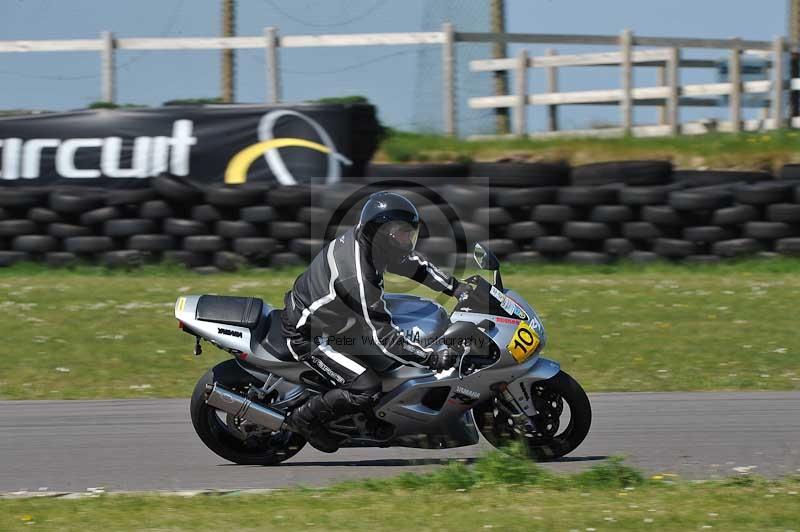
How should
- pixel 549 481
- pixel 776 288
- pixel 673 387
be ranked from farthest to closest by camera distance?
1. pixel 776 288
2. pixel 673 387
3. pixel 549 481

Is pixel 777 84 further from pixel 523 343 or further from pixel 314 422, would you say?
pixel 314 422

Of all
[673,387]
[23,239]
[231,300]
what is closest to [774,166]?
[673,387]

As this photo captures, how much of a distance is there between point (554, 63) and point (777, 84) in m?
3.49

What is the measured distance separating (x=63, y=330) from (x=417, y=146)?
6.71 meters

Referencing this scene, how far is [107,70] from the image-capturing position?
16594 mm

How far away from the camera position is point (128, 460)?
663 centimetres

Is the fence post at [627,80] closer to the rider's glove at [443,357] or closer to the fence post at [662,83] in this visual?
the fence post at [662,83]

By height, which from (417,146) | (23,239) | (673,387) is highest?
(417,146)

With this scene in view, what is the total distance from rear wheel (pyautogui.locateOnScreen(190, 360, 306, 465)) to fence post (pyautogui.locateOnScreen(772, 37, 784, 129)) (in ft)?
44.1

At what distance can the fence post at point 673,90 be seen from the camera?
17641mm

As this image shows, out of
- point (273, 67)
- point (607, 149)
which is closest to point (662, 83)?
point (607, 149)

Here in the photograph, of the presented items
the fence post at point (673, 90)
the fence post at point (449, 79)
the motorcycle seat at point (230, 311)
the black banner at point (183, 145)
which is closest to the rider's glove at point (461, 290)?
the motorcycle seat at point (230, 311)

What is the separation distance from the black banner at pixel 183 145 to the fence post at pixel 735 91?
706cm

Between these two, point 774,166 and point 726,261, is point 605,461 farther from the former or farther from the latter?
point 774,166
